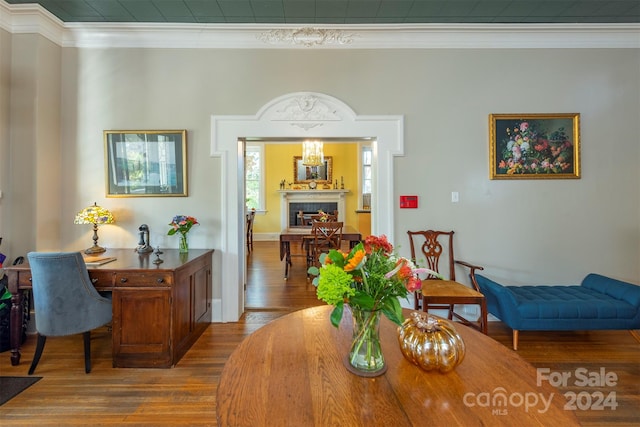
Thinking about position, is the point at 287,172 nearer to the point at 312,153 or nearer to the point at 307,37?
the point at 312,153

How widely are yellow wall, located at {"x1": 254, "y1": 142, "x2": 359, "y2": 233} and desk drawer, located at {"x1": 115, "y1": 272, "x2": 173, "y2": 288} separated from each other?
5.90m

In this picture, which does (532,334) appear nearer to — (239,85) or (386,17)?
(386,17)

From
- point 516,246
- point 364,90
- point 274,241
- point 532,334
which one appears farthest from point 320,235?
point 274,241

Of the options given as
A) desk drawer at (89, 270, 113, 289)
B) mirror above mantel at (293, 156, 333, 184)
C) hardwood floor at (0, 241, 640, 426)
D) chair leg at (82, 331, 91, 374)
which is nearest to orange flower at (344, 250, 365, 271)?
hardwood floor at (0, 241, 640, 426)

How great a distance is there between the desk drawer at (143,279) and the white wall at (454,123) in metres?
0.85

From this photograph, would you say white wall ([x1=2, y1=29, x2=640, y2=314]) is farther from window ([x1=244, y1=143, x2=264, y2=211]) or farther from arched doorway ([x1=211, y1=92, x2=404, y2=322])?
window ([x1=244, y1=143, x2=264, y2=211])

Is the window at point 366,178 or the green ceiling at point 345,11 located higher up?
the green ceiling at point 345,11

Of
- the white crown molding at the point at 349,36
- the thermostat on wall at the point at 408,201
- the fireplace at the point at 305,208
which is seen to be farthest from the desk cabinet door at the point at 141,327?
the fireplace at the point at 305,208

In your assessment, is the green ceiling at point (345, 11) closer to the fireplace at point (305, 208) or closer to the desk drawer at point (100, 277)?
the desk drawer at point (100, 277)

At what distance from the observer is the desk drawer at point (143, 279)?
2.19m

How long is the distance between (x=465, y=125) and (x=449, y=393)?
2810mm

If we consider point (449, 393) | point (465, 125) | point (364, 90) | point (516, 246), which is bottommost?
point (449, 393)

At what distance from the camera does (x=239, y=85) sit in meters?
3.03

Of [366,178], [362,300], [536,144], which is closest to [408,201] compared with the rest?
[536,144]
